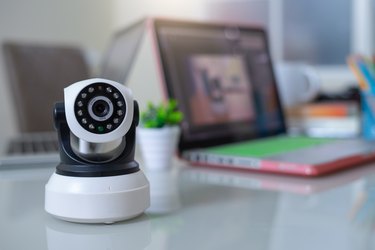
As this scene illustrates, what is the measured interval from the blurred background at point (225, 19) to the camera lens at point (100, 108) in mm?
1659

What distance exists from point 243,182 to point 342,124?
2.39ft

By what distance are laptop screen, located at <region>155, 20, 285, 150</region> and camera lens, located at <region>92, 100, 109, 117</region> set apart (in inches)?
17.7

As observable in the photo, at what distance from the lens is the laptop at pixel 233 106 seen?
854 mm

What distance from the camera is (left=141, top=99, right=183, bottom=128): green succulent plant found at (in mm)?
840

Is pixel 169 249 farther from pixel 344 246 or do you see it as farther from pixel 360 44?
pixel 360 44

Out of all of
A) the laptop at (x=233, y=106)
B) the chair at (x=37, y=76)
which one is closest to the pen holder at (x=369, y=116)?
the laptop at (x=233, y=106)

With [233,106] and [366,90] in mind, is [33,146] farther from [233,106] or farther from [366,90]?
[366,90]

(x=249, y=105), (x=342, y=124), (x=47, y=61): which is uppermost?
(x=47, y=61)

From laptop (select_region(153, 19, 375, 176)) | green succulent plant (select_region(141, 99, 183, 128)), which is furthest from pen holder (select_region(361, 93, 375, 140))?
green succulent plant (select_region(141, 99, 183, 128))

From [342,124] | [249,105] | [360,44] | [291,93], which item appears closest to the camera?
[249,105]

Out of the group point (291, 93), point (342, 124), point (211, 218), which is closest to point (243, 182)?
point (211, 218)

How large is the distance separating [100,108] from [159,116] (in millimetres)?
359

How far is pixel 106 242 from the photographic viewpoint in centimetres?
44

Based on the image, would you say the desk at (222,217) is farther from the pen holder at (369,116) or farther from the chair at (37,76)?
the chair at (37,76)
